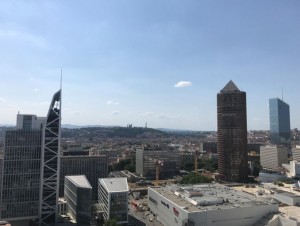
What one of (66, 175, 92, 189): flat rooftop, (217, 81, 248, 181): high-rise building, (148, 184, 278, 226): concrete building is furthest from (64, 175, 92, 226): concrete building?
(217, 81, 248, 181): high-rise building

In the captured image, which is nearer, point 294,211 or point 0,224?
point 0,224

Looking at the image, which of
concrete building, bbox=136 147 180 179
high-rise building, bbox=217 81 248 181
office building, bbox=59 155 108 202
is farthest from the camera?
concrete building, bbox=136 147 180 179

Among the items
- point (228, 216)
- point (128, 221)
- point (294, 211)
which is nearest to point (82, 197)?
point (128, 221)

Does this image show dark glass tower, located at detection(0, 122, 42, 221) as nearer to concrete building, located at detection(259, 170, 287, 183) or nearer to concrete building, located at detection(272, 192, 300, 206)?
concrete building, located at detection(272, 192, 300, 206)

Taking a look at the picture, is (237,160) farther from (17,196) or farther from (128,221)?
(17,196)

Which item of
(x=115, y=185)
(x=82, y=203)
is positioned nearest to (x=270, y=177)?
(x=115, y=185)

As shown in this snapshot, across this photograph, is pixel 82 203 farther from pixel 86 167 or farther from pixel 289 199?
pixel 289 199

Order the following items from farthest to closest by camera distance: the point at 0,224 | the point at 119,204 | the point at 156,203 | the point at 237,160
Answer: the point at 237,160
the point at 156,203
the point at 119,204
the point at 0,224

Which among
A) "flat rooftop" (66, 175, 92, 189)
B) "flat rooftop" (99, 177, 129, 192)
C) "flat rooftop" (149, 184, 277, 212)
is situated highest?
"flat rooftop" (66, 175, 92, 189)
